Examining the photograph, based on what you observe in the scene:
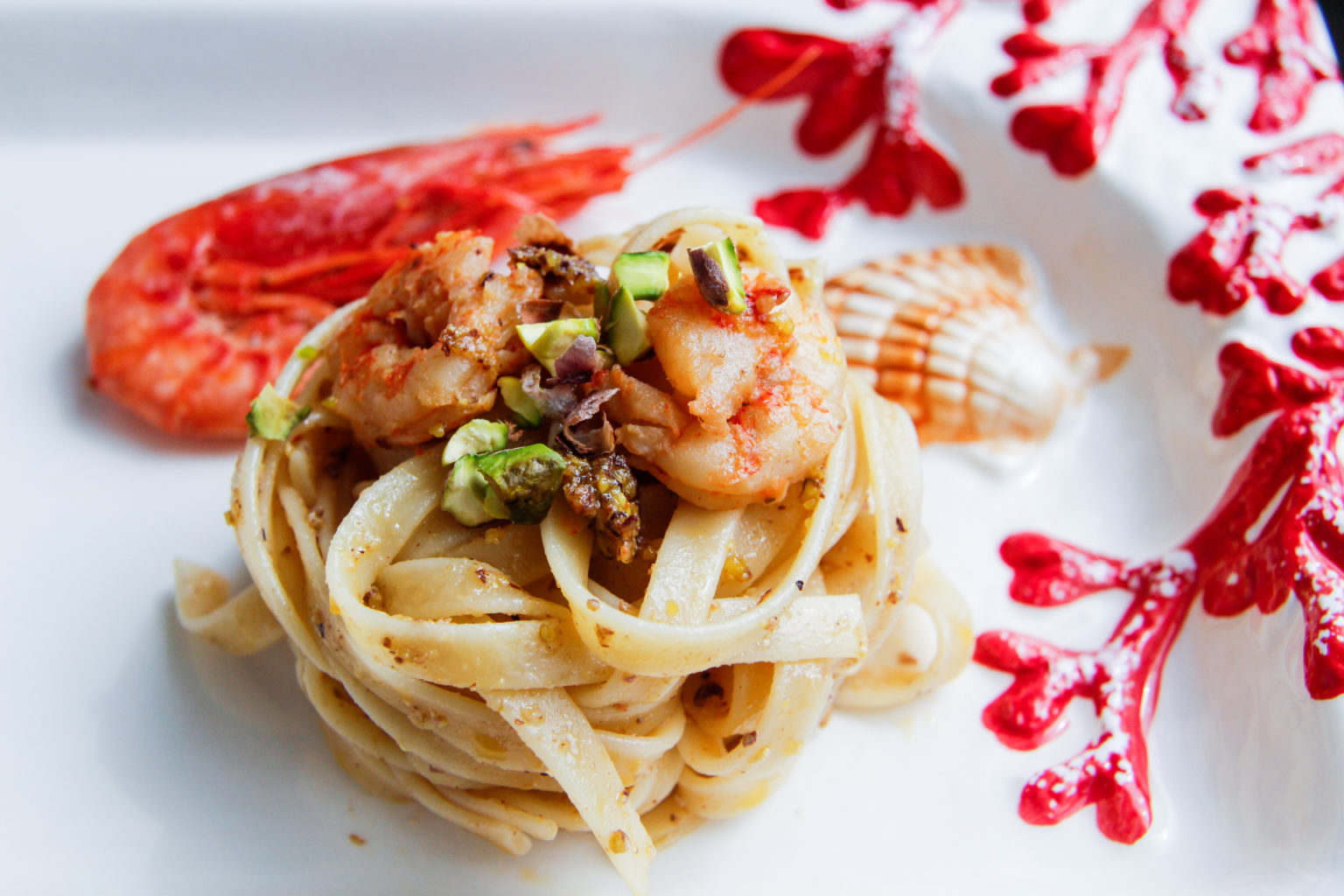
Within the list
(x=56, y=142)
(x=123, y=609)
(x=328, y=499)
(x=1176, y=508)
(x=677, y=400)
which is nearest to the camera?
(x=677, y=400)

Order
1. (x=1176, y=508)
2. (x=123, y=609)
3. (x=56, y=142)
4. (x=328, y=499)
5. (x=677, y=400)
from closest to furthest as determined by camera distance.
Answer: (x=677, y=400), (x=328, y=499), (x=123, y=609), (x=1176, y=508), (x=56, y=142)

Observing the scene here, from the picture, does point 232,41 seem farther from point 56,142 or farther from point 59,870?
point 59,870

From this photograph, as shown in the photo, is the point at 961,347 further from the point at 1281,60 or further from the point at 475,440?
the point at 475,440

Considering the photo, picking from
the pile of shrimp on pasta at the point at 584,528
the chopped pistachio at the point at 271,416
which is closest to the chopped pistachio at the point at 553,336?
the pile of shrimp on pasta at the point at 584,528

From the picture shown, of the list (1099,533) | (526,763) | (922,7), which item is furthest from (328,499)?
(922,7)

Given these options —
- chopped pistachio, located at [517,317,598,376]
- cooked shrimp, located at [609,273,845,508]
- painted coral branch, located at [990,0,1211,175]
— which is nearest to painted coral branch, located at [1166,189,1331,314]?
painted coral branch, located at [990,0,1211,175]

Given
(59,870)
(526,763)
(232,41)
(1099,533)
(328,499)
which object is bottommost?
(1099,533)

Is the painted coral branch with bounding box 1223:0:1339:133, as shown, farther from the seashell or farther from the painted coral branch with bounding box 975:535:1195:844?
the painted coral branch with bounding box 975:535:1195:844

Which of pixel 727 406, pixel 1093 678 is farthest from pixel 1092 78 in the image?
pixel 727 406
